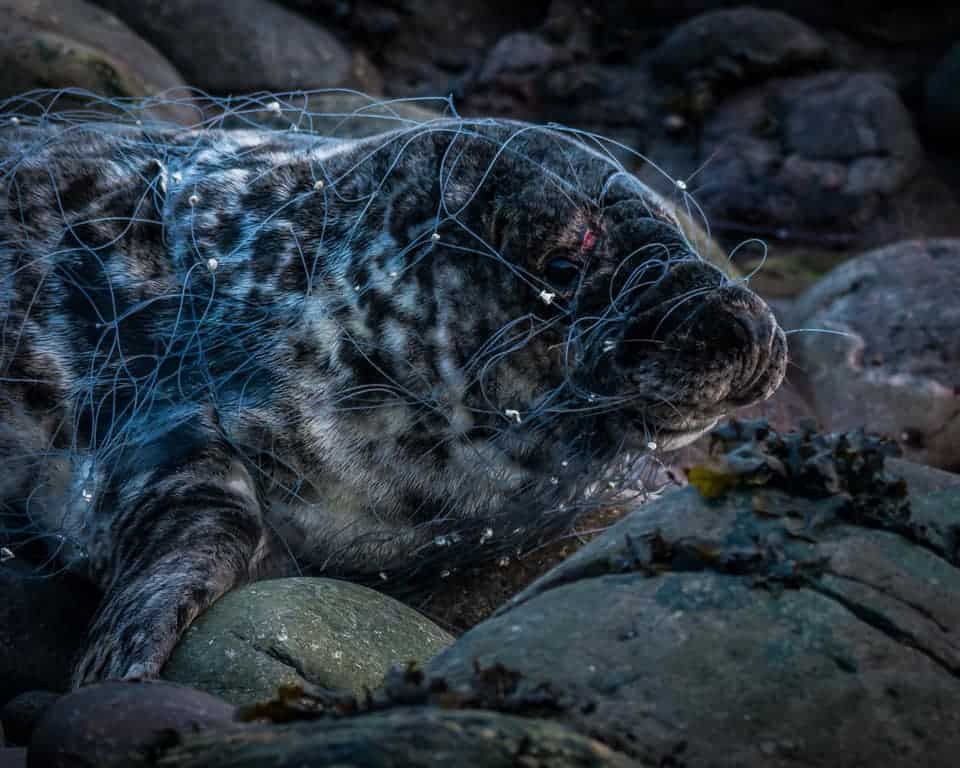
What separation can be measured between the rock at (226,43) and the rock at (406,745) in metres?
6.37

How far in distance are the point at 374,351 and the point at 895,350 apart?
10.9 ft

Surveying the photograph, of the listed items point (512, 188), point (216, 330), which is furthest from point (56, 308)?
point (512, 188)

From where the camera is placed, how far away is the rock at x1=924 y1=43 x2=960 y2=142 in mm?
8359

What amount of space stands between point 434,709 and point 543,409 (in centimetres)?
156

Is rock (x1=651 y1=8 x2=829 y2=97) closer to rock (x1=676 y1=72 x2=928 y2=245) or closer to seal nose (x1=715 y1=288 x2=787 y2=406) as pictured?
rock (x1=676 y1=72 x2=928 y2=245)

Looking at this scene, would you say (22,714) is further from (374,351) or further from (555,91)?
(555,91)

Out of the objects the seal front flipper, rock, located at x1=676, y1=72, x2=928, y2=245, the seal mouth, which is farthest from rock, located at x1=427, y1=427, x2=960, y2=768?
rock, located at x1=676, y1=72, x2=928, y2=245

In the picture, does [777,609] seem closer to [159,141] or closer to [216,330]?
[216,330]

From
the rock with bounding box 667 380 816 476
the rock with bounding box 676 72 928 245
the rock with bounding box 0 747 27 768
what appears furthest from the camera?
the rock with bounding box 676 72 928 245

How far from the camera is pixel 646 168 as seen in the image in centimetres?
860

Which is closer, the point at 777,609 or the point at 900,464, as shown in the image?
the point at 777,609

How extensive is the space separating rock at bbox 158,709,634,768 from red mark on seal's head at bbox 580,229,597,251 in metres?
1.79

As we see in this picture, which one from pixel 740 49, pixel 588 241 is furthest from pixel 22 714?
pixel 740 49

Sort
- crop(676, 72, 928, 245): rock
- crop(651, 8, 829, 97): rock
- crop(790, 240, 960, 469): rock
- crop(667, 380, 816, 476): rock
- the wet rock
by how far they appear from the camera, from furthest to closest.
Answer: the wet rock, crop(651, 8, 829, 97): rock, crop(676, 72, 928, 245): rock, crop(790, 240, 960, 469): rock, crop(667, 380, 816, 476): rock
